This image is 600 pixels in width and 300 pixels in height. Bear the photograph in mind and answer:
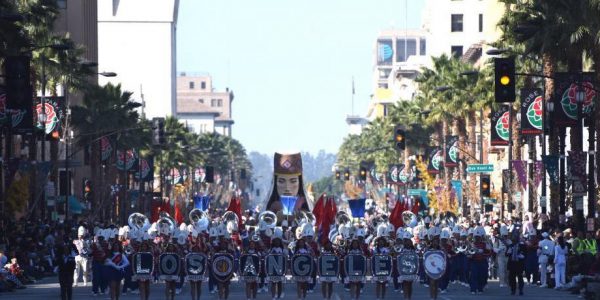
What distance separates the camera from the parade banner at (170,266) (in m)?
37.8

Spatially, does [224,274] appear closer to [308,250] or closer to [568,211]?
[308,250]

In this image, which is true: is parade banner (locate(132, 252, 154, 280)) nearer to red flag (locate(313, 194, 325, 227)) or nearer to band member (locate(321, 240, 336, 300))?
band member (locate(321, 240, 336, 300))

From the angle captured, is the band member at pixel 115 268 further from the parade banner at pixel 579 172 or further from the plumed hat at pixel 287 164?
the plumed hat at pixel 287 164


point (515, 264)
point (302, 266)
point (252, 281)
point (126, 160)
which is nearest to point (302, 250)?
point (302, 266)

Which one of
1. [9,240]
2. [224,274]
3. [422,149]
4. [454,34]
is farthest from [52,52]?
[454,34]

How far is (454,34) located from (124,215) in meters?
59.3

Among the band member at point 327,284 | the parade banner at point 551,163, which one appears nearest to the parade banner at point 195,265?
the band member at point 327,284

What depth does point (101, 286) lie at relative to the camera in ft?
140

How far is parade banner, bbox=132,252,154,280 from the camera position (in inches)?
1480

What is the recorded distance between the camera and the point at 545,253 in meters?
46.9

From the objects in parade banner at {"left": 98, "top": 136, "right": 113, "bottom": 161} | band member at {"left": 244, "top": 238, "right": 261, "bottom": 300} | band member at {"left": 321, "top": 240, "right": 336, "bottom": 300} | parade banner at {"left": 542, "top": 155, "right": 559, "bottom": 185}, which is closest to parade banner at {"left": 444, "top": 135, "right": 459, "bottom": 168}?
parade banner at {"left": 98, "top": 136, "right": 113, "bottom": 161}

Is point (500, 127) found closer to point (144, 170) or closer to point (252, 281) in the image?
point (252, 281)

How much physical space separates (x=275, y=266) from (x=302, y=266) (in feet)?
2.64

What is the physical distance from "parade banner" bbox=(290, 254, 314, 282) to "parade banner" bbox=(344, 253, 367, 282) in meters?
0.88
